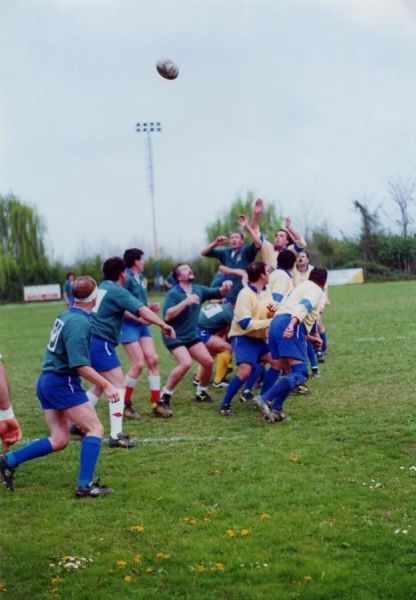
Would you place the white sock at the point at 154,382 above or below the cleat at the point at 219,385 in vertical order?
above

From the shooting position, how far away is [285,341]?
31.5 ft

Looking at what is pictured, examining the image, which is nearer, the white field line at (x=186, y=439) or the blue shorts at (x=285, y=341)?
the white field line at (x=186, y=439)

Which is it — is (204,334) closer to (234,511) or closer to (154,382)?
(154,382)

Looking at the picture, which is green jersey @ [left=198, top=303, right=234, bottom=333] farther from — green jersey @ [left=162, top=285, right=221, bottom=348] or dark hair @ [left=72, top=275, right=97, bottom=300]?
dark hair @ [left=72, top=275, right=97, bottom=300]

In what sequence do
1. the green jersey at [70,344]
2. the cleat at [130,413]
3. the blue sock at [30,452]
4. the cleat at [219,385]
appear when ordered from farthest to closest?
the cleat at [219,385]
the cleat at [130,413]
the blue sock at [30,452]
the green jersey at [70,344]

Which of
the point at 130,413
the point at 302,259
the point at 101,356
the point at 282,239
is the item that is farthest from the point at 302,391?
the point at 101,356

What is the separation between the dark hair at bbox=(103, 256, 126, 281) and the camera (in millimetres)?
9562

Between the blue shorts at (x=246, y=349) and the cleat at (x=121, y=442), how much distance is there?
2.07m

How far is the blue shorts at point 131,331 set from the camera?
1103 centimetres

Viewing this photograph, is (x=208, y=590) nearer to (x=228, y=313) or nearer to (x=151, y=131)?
(x=228, y=313)

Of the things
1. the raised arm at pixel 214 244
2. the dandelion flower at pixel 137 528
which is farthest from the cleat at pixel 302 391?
the dandelion flower at pixel 137 528

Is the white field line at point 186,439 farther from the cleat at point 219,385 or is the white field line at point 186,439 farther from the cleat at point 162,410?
the cleat at point 219,385

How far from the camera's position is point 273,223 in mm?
66875

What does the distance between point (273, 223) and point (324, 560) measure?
62.3m
